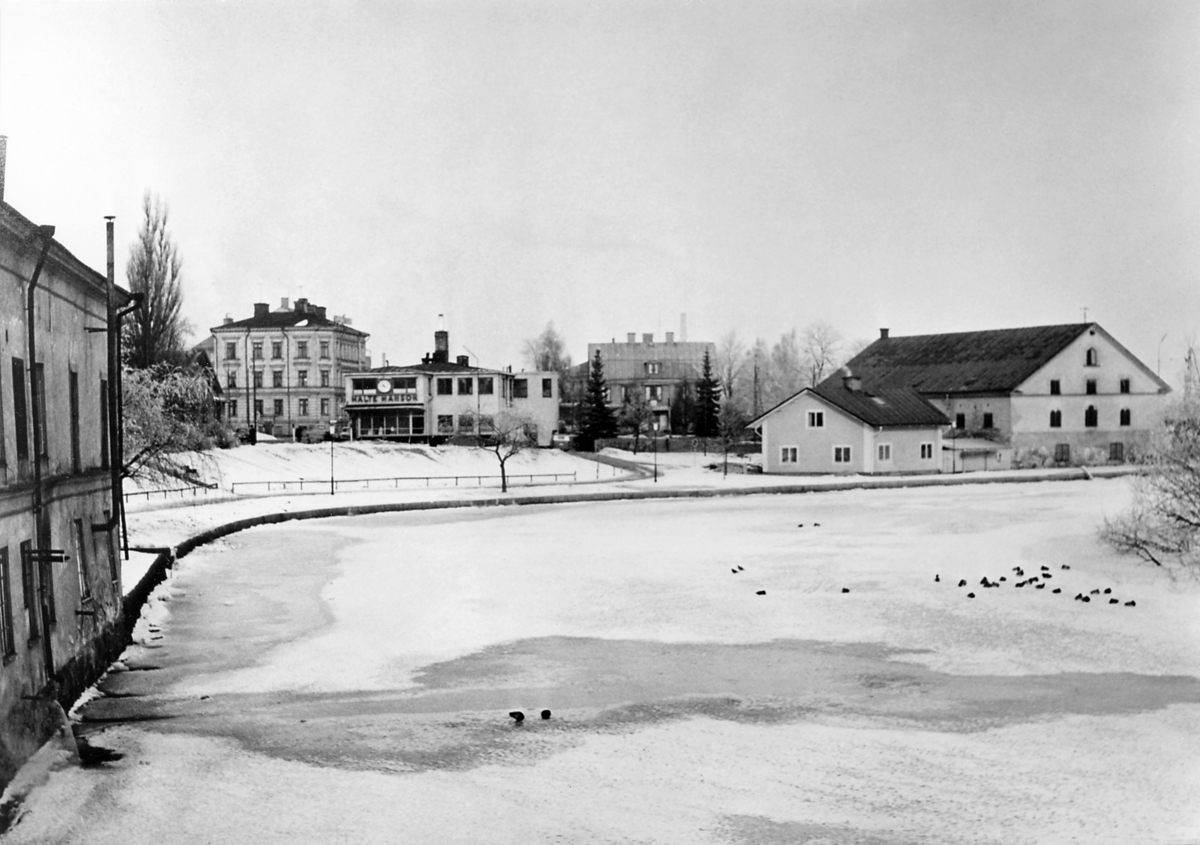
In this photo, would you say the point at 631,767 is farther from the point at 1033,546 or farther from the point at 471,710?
the point at 1033,546

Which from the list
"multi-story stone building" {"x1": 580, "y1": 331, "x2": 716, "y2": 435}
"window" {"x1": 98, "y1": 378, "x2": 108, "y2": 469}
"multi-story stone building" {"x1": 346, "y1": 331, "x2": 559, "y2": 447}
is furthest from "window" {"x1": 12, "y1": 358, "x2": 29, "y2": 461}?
"multi-story stone building" {"x1": 580, "y1": 331, "x2": 716, "y2": 435}

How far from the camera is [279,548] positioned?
28141mm

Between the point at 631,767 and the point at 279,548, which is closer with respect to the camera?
the point at 631,767

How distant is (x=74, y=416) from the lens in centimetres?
1445

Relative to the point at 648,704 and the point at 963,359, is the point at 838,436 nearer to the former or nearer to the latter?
the point at 963,359

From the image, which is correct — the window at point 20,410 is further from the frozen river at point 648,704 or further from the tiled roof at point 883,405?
the tiled roof at point 883,405

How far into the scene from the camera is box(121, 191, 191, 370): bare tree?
28703 millimetres

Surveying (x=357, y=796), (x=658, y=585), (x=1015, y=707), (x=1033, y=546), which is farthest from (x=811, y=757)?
(x=1033, y=546)

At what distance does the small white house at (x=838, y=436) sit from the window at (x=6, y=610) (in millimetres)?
47888

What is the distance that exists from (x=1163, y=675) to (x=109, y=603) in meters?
13.7

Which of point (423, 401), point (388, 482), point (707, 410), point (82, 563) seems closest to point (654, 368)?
point (707, 410)

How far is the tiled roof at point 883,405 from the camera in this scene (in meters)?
56.4

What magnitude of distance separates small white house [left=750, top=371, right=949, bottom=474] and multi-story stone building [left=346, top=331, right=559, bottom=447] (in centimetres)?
1335

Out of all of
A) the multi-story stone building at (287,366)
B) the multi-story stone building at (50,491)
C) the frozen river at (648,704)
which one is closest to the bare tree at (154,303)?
the frozen river at (648,704)
